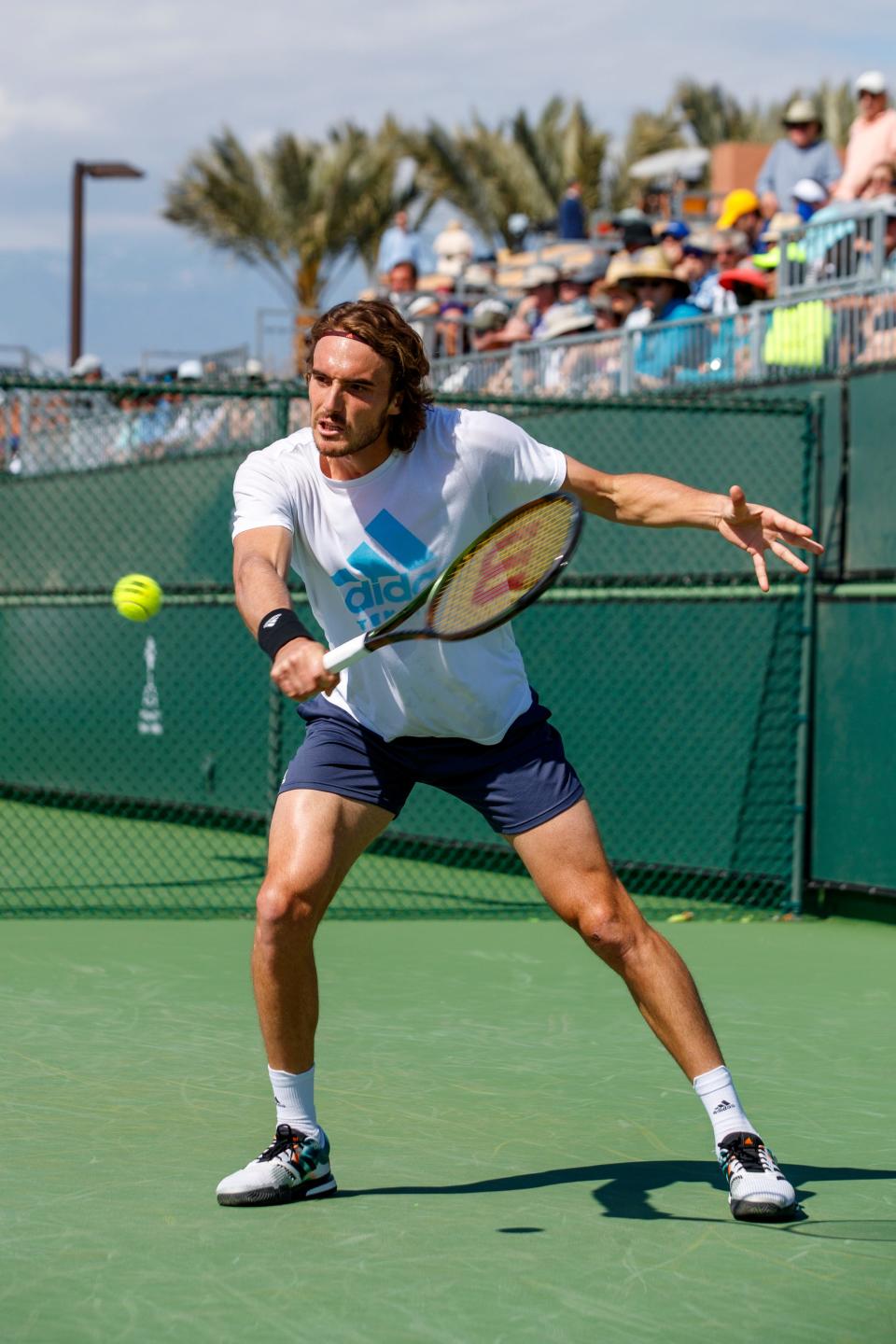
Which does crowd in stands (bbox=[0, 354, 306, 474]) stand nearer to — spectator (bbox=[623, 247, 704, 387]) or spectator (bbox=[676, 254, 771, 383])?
spectator (bbox=[623, 247, 704, 387])

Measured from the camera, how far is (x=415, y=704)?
4.35 metres

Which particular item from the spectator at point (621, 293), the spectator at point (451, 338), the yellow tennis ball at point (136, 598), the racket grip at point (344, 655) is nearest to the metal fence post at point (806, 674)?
the yellow tennis ball at point (136, 598)

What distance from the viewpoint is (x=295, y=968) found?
13.7 feet

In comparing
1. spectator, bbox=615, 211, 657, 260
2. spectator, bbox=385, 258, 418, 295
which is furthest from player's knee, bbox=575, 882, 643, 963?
spectator, bbox=385, 258, 418, 295

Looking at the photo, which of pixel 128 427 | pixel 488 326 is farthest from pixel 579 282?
pixel 128 427

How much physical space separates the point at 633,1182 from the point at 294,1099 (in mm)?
870

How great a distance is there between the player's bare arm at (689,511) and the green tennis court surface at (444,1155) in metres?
1.48

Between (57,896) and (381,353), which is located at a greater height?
(381,353)

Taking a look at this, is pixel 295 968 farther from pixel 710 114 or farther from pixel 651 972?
pixel 710 114

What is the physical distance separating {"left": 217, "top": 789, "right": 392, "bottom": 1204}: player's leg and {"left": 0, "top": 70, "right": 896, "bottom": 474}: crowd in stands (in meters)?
4.23

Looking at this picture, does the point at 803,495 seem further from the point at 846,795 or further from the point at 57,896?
the point at 57,896

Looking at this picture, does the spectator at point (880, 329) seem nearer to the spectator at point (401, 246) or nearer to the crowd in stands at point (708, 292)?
the crowd in stands at point (708, 292)

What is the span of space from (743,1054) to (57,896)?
15.8 ft

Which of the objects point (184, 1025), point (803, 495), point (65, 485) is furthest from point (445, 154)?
point (184, 1025)
